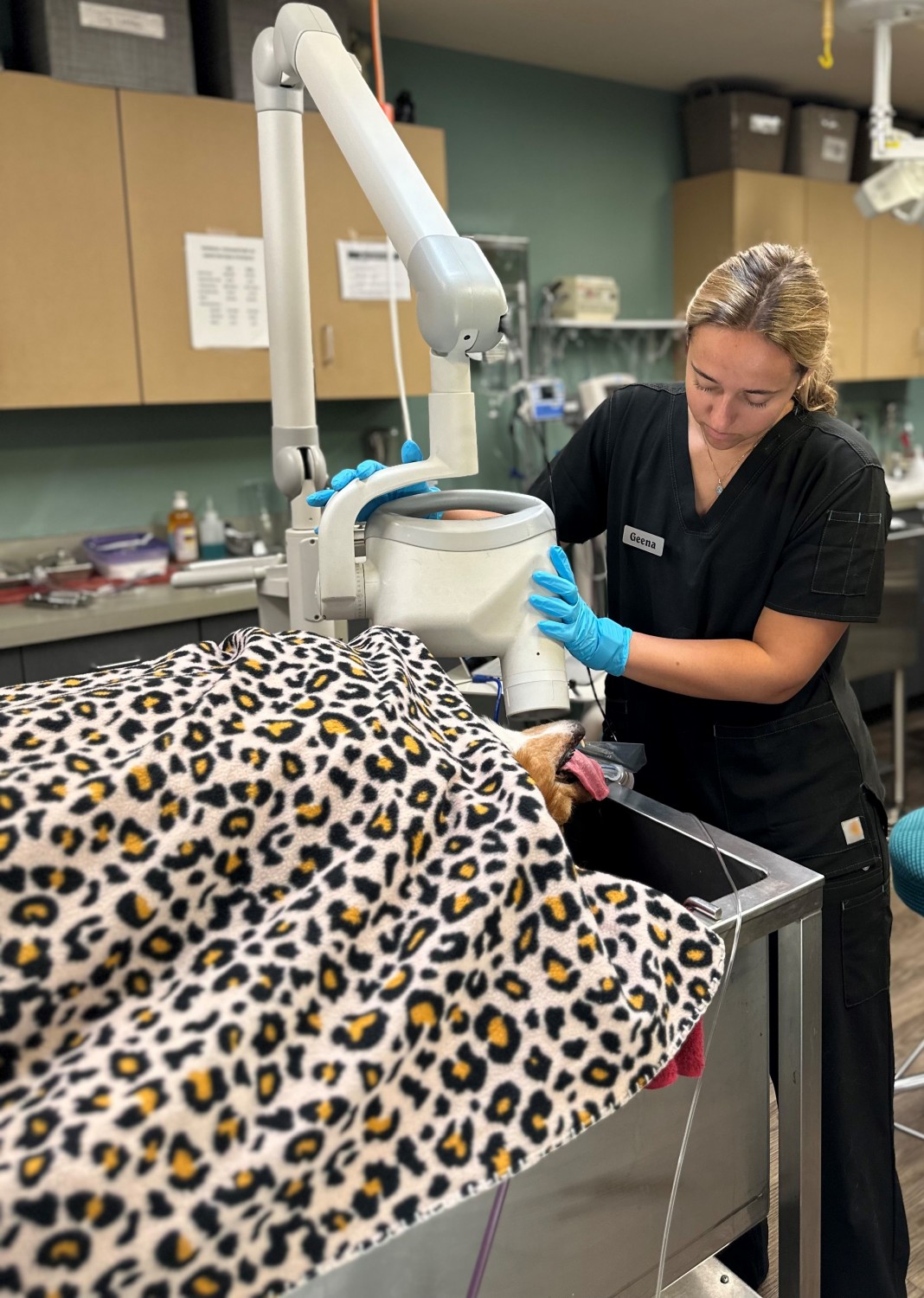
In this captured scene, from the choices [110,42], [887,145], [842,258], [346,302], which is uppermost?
[110,42]

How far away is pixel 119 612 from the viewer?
2.47 metres

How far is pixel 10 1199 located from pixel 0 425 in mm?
2616

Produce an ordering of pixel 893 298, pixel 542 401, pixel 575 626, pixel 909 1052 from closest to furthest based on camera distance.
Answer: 1. pixel 575 626
2. pixel 909 1052
3. pixel 542 401
4. pixel 893 298

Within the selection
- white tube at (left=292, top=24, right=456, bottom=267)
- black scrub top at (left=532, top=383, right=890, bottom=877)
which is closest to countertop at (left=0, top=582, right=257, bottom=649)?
black scrub top at (left=532, top=383, right=890, bottom=877)

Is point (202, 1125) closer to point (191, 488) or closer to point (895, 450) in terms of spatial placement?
point (191, 488)

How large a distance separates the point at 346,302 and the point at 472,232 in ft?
2.94

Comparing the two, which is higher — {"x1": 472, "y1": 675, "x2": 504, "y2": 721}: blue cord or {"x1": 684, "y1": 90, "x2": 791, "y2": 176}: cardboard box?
{"x1": 684, "y1": 90, "x2": 791, "y2": 176}: cardboard box

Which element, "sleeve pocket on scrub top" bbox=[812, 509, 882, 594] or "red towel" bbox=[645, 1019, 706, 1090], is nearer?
"red towel" bbox=[645, 1019, 706, 1090]

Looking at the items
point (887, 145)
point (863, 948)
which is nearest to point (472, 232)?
point (887, 145)

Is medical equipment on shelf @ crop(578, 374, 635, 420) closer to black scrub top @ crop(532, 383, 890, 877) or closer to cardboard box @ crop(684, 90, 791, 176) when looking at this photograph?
cardboard box @ crop(684, 90, 791, 176)

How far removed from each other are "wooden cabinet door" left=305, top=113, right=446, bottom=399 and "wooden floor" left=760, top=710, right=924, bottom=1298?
203cm

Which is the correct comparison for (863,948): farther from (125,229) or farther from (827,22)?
(827,22)

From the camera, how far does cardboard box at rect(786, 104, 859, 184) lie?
4.02 metres

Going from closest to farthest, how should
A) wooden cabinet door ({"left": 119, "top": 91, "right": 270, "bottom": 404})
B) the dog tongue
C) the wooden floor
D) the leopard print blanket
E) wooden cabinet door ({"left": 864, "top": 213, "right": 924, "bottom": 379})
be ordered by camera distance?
1. the leopard print blanket
2. the dog tongue
3. the wooden floor
4. wooden cabinet door ({"left": 119, "top": 91, "right": 270, "bottom": 404})
5. wooden cabinet door ({"left": 864, "top": 213, "right": 924, "bottom": 379})
